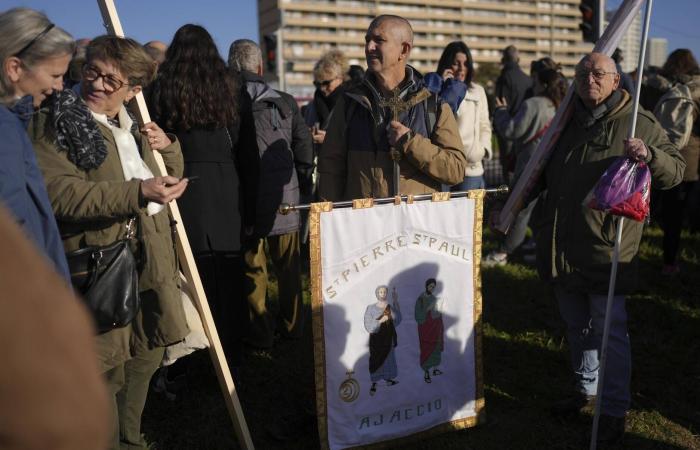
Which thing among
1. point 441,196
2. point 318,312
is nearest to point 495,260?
point 441,196

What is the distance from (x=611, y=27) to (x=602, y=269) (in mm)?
1223

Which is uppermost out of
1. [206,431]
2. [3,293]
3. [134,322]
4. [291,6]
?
[291,6]

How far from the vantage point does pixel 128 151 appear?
267 cm

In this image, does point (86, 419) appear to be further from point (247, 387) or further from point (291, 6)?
point (291, 6)

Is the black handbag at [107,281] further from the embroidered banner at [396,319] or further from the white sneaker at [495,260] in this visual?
the white sneaker at [495,260]

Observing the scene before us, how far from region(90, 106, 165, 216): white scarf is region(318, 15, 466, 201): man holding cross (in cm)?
110

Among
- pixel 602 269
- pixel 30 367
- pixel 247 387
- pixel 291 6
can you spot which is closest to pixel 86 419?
pixel 30 367

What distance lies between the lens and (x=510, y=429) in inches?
140

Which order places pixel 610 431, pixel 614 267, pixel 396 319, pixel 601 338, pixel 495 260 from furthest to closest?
pixel 495 260, pixel 601 338, pixel 610 431, pixel 396 319, pixel 614 267

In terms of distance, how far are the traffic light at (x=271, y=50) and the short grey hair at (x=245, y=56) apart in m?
10.6

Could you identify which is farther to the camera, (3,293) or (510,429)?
(510,429)

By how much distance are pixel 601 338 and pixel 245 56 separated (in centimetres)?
285

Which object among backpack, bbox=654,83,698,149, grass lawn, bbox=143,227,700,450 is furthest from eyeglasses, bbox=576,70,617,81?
backpack, bbox=654,83,698,149

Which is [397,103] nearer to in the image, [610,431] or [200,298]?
[200,298]
